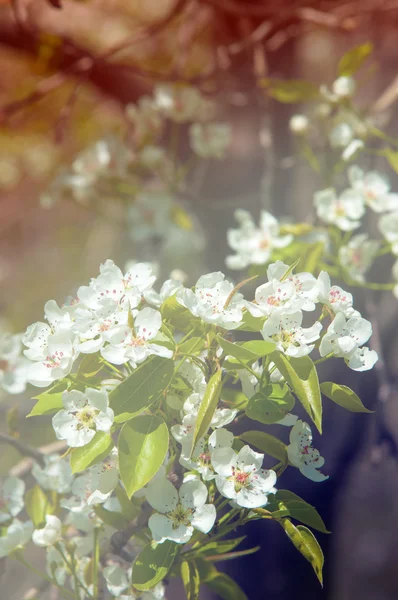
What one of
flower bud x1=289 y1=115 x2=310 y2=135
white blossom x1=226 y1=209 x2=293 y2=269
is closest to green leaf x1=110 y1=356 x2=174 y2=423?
white blossom x1=226 y1=209 x2=293 y2=269

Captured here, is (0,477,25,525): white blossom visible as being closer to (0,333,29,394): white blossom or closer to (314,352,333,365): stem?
(0,333,29,394): white blossom

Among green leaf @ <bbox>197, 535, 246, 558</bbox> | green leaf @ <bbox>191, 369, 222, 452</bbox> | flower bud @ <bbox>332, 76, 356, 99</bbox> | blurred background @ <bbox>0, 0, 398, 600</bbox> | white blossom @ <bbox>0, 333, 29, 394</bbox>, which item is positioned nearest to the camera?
green leaf @ <bbox>191, 369, 222, 452</bbox>

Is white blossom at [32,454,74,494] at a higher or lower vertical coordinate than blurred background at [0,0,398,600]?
lower

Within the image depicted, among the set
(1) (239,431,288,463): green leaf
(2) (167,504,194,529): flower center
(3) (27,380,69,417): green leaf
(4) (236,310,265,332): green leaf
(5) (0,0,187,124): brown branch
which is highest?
(5) (0,0,187,124): brown branch

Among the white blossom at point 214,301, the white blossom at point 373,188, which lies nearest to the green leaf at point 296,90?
the white blossom at point 373,188

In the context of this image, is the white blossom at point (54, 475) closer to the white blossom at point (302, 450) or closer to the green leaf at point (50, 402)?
the green leaf at point (50, 402)

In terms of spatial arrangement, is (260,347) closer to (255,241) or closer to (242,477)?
(242,477)
